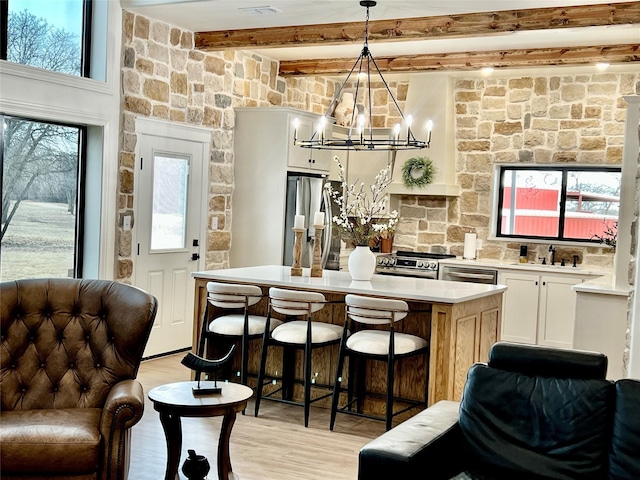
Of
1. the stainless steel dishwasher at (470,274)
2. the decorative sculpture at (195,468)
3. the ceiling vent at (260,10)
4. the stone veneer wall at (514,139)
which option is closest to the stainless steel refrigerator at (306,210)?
the stainless steel dishwasher at (470,274)

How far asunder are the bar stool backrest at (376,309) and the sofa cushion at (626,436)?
199 cm

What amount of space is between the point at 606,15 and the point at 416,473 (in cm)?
416

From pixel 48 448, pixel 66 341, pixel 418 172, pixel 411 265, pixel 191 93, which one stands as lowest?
pixel 48 448

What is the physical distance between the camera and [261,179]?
7.97 metres

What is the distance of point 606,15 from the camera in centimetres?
561

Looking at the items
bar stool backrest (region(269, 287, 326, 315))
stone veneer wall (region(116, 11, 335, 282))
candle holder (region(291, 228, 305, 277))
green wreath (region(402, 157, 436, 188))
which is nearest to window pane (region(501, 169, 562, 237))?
green wreath (region(402, 157, 436, 188))

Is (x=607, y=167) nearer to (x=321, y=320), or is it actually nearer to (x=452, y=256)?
(x=452, y=256)

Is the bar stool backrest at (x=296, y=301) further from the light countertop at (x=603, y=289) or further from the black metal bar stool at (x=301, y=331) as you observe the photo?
the light countertop at (x=603, y=289)

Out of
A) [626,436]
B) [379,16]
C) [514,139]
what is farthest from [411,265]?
[626,436]

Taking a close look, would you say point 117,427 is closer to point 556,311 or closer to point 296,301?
point 296,301

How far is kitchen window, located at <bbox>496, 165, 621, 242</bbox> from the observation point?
830 cm

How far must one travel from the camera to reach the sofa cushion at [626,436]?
9.18 ft

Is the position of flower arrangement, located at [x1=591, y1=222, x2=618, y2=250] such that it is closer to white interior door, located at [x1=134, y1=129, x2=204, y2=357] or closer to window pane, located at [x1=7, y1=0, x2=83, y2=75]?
white interior door, located at [x1=134, y1=129, x2=204, y2=357]

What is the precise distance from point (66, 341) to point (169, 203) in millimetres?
3523
